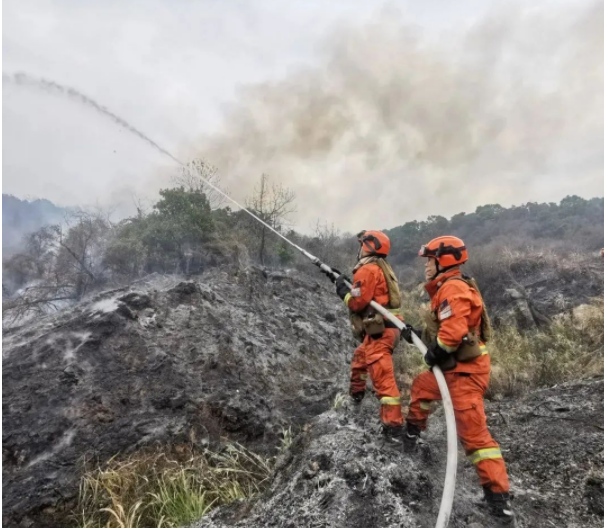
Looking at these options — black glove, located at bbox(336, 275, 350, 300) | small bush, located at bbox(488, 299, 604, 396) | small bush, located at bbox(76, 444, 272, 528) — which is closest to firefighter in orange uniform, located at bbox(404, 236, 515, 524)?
black glove, located at bbox(336, 275, 350, 300)

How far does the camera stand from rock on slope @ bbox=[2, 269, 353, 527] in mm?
4156

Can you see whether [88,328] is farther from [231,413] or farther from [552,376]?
[552,376]

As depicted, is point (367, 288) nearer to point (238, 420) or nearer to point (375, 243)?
point (375, 243)

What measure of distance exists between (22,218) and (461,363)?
45.5ft

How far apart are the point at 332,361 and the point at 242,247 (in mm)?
4250

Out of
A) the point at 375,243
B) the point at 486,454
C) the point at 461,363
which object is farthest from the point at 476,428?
the point at 375,243

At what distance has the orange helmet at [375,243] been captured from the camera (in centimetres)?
432

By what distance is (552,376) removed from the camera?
5.87m

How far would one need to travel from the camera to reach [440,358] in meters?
3.07

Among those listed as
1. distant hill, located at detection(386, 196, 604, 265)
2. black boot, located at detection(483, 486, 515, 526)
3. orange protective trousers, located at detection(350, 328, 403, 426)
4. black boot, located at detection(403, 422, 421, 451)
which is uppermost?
distant hill, located at detection(386, 196, 604, 265)

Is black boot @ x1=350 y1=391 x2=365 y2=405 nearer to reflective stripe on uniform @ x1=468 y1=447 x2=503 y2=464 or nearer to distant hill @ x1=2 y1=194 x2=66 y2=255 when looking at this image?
reflective stripe on uniform @ x1=468 y1=447 x2=503 y2=464

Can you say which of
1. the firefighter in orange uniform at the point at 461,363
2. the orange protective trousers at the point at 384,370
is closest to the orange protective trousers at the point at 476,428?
the firefighter in orange uniform at the point at 461,363

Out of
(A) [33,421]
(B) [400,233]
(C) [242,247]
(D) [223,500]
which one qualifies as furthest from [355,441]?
(B) [400,233]

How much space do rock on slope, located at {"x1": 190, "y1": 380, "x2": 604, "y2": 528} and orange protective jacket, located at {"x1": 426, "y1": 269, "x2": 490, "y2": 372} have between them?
102 centimetres
